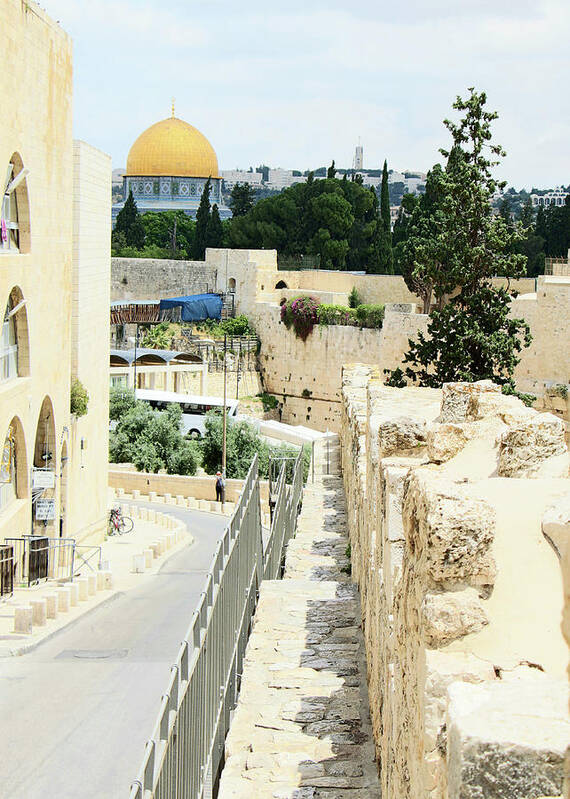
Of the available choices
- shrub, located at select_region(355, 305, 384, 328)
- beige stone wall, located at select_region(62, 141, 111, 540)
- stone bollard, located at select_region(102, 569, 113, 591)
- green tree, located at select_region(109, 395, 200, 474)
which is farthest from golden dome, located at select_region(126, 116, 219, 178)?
stone bollard, located at select_region(102, 569, 113, 591)

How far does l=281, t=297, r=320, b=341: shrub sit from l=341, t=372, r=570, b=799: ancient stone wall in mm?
31973

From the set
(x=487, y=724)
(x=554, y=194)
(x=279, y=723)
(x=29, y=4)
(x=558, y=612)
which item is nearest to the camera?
(x=487, y=724)

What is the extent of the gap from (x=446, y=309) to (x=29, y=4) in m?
8.52

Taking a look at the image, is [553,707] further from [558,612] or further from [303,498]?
[303,498]

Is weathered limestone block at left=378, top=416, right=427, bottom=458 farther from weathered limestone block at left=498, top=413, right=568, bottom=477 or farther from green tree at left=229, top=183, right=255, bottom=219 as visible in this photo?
green tree at left=229, top=183, right=255, bottom=219

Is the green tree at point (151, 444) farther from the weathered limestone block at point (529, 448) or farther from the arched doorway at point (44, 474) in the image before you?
the weathered limestone block at point (529, 448)

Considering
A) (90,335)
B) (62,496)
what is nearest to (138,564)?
(62,496)

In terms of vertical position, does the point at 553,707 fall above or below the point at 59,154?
below

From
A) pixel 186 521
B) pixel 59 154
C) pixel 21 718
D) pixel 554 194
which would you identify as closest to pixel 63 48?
pixel 59 154

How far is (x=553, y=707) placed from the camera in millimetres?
2201

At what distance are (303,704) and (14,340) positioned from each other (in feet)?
34.8

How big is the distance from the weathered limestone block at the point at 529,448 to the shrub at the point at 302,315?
32.5 m

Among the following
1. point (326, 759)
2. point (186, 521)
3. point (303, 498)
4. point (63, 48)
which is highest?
point (63, 48)

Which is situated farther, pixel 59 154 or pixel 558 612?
pixel 59 154
